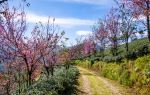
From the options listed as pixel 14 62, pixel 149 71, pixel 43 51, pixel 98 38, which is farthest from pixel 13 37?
pixel 98 38

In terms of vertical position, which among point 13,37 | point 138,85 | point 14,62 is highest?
point 13,37

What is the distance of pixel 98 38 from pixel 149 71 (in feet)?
145

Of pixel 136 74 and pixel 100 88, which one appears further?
pixel 100 88

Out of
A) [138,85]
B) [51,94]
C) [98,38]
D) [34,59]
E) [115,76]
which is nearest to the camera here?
[51,94]

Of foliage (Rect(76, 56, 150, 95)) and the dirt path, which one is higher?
foliage (Rect(76, 56, 150, 95))

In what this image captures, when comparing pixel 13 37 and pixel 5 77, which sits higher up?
pixel 13 37

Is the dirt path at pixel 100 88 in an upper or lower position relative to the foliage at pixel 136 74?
lower

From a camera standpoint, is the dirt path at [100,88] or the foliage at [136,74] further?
the dirt path at [100,88]

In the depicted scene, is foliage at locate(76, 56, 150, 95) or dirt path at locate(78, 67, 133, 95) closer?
foliage at locate(76, 56, 150, 95)

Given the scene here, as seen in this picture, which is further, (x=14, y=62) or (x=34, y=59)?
(x=14, y=62)

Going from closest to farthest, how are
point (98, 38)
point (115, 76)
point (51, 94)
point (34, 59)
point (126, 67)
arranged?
point (51, 94)
point (34, 59)
point (126, 67)
point (115, 76)
point (98, 38)

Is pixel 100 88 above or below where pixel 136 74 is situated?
below

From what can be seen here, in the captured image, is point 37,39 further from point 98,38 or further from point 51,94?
point 98,38

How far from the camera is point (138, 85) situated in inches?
1083
